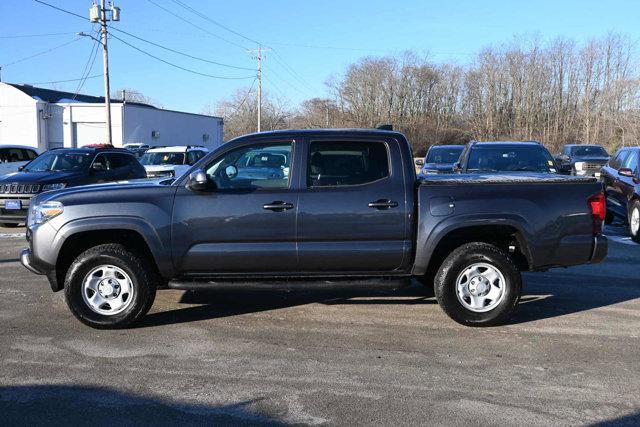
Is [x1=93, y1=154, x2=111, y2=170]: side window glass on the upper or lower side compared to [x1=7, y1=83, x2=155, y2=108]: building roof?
lower

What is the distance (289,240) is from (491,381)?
7.15 feet

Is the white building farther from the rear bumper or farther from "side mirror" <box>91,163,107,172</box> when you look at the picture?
the rear bumper

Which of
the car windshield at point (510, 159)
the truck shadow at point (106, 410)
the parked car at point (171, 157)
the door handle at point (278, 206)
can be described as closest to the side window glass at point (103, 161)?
the parked car at point (171, 157)

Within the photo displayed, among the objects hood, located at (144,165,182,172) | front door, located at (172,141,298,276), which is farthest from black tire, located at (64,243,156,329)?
hood, located at (144,165,182,172)

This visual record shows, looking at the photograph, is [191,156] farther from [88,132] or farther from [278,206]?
[88,132]

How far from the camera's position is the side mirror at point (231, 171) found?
18.4ft

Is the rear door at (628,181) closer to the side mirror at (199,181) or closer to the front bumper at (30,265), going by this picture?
the side mirror at (199,181)

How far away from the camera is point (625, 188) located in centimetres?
1134

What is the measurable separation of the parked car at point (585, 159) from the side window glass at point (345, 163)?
1668cm

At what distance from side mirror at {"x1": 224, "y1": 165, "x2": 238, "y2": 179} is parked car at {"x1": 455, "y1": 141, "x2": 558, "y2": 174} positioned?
6545 millimetres

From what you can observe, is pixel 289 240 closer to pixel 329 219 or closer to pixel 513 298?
pixel 329 219

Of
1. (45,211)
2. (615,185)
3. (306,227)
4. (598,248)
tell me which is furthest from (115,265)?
(615,185)

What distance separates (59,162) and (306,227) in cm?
921

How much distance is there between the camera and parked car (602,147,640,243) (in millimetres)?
10695
